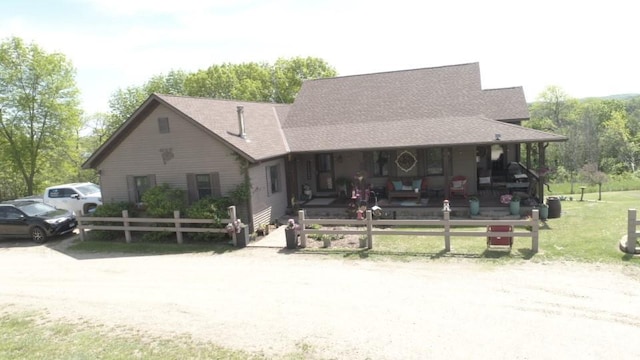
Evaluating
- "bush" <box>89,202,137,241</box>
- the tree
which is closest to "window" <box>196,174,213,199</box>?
"bush" <box>89,202,137,241</box>

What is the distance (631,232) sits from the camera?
1132cm

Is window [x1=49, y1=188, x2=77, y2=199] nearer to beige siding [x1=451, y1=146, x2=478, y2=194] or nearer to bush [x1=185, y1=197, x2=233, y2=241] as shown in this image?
bush [x1=185, y1=197, x2=233, y2=241]

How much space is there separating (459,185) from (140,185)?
45.1 feet

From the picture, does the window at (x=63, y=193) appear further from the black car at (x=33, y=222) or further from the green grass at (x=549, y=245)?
the green grass at (x=549, y=245)

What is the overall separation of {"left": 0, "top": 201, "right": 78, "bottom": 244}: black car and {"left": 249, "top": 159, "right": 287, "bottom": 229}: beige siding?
8535mm

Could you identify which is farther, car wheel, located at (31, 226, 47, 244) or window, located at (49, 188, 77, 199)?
window, located at (49, 188, 77, 199)

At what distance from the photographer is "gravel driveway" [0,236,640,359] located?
23.7 ft

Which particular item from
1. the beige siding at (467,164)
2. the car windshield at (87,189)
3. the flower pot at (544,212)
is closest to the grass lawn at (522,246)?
the flower pot at (544,212)

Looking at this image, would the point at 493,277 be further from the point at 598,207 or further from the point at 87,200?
the point at 87,200

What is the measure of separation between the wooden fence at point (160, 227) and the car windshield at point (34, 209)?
228 centimetres

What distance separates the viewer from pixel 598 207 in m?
18.6

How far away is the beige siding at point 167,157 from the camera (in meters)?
16.8

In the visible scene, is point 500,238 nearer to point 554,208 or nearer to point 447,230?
point 447,230

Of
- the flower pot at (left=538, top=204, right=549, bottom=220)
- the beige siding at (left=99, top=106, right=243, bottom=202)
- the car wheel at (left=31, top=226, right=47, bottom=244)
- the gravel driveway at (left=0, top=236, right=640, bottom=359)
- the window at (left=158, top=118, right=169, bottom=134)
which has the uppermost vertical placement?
the window at (left=158, top=118, right=169, bottom=134)
